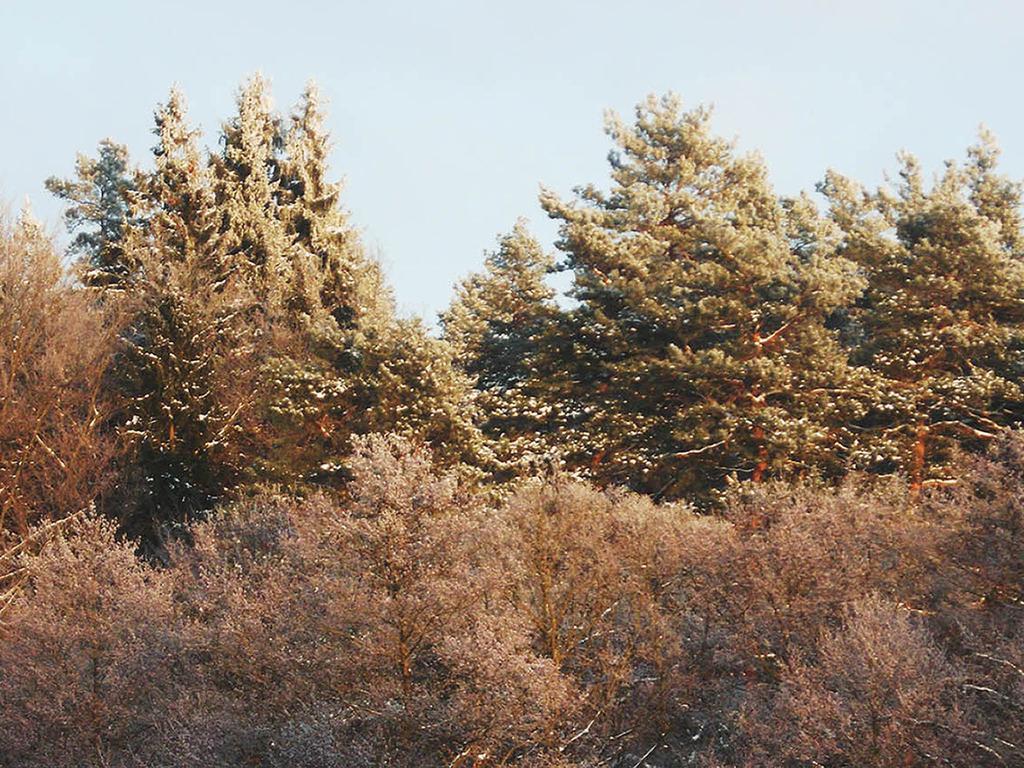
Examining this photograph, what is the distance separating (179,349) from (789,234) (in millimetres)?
20127

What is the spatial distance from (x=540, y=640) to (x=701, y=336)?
57.7ft

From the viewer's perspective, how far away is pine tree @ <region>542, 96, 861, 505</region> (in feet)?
109

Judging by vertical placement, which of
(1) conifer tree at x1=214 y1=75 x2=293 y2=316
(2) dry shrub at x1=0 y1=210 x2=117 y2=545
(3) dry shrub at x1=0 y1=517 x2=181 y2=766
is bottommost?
(3) dry shrub at x1=0 y1=517 x2=181 y2=766

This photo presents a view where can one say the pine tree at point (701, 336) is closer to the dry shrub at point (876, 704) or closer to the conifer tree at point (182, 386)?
the conifer tree at point (182, 386)

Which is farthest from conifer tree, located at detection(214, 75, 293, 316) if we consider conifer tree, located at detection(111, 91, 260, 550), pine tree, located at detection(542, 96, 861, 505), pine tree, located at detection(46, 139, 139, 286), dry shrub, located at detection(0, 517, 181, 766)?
dry shrub, located at detection(0, 517, 181, 766)

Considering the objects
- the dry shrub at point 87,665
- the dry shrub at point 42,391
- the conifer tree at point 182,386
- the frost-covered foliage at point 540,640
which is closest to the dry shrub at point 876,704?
the frost-covered foliage at point 540,640

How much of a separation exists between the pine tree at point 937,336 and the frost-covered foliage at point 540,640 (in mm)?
10469

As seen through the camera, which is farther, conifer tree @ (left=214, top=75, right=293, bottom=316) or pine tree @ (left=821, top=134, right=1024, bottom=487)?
conifer tree @ (left=214, top=75, right=293, bottom=316)

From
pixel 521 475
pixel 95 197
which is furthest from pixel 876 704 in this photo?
pixel 95 197

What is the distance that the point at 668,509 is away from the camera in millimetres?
27094

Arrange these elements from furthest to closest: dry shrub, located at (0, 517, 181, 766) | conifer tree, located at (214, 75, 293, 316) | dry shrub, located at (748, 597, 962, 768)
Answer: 1. conifer tree, located at (214, 75, 293, 316)
2. dry shrub, located at (0, 517, 181, 766)
3. dry shrub, located at (748, 597, 962, 768)

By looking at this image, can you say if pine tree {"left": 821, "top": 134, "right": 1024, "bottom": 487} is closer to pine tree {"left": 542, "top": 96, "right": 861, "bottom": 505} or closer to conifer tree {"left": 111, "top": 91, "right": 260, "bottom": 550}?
pine tree {"left": 542, "top": 96, "right": 861, "bottom": 505}

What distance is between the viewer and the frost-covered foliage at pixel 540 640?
15.3 metres

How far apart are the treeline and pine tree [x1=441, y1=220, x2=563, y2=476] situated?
0.19 metres
